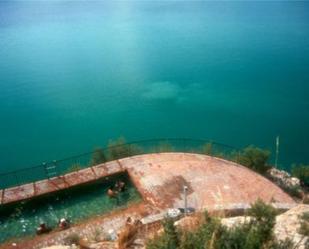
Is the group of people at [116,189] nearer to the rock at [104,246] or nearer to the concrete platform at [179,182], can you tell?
the concrete platform at [179,182]

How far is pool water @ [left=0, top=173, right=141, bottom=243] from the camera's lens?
14.1 m

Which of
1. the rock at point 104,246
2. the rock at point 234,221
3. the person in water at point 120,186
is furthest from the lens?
the person in water at point 120,186

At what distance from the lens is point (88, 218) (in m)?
14.0

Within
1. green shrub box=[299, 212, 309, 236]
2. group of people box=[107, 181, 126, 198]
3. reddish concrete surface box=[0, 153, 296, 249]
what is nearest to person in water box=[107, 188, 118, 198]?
group of people box=[107, 181, 126, 198]

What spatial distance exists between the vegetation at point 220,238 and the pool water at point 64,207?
7.87 metres

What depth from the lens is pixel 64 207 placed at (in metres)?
15.1

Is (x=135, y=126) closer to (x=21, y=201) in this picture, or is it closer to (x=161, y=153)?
(x=161, y=153)

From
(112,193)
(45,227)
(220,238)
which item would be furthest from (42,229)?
(220,238)

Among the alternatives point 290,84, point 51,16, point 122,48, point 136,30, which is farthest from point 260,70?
point 51,16

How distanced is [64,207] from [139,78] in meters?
25.0

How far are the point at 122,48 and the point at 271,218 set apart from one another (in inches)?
1688

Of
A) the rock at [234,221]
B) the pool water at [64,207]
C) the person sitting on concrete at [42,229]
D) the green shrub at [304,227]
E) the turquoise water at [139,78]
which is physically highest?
the turquoise water at [139,78]

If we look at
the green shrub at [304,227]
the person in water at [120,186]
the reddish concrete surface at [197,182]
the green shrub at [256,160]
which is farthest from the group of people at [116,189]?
the green shrub at [304,227]

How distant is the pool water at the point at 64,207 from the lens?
14148mm
